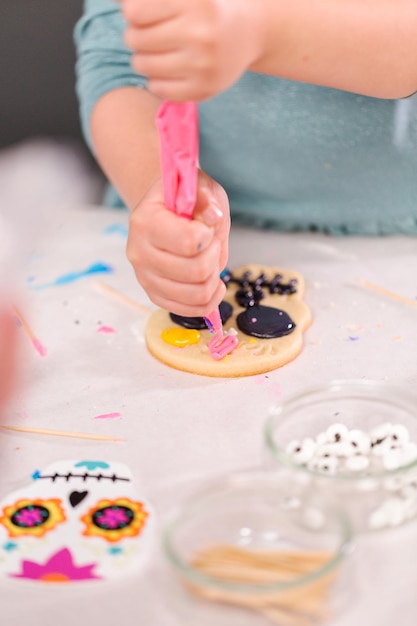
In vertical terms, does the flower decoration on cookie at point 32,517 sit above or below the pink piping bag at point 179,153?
below

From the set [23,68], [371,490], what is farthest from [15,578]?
[23,68]

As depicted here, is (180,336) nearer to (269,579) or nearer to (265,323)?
(265,323)

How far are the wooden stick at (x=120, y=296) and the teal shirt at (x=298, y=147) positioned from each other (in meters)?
0.18

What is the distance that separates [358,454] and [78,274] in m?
0.38

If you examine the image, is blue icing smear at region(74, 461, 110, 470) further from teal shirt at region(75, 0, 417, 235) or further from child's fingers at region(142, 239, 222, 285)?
teal shirt at region(75, 0, 417, 235)

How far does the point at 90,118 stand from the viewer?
86cm

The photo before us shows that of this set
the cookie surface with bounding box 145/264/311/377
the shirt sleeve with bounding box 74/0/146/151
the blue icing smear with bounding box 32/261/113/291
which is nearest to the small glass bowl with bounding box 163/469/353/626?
the cookie surface with bounding box 145/264/311/377

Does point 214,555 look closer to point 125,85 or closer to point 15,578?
point 15,578

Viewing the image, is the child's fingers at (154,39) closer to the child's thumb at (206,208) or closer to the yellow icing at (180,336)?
the child's thumb at (206,208)

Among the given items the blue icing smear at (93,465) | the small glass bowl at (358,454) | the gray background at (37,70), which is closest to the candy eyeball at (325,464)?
the small glass bowl at (358,454)

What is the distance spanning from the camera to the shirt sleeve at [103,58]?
85 cm

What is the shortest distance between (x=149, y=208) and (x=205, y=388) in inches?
5.3

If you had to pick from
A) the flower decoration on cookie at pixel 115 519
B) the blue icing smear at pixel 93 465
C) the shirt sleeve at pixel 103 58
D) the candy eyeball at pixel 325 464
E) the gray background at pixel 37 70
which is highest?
the shirt sleeve at pixel 103 58

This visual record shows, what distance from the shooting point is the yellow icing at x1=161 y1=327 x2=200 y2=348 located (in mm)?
627
